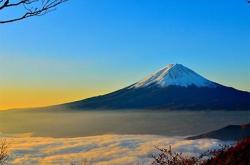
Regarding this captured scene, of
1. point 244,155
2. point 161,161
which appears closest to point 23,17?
point 244,155

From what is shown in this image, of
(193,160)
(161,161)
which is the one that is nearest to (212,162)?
(193,160)

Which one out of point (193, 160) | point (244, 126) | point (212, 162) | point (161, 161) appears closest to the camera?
point (212, 162)

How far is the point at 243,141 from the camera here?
9.70 m

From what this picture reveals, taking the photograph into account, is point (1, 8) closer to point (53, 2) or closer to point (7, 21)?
point (7, 21)

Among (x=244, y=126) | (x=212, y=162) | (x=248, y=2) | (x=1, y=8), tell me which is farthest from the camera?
(x=244, y=126)

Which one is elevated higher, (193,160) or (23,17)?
(23,17)

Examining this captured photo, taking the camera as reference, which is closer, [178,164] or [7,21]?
[7,21]

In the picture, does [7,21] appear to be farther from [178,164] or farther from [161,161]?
[161,161]

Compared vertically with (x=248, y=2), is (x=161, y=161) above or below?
below

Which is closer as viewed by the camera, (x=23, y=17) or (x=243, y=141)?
(x=23, y=17)

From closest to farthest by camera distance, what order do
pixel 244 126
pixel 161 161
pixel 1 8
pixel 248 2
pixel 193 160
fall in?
pixel 1 8 → pixel 248 2 → pixel 244 126 → pixel 193 160 → pixel 161 161

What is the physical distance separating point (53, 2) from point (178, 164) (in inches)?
316

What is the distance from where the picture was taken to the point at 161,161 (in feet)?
59.2

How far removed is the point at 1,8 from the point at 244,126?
4.74m
